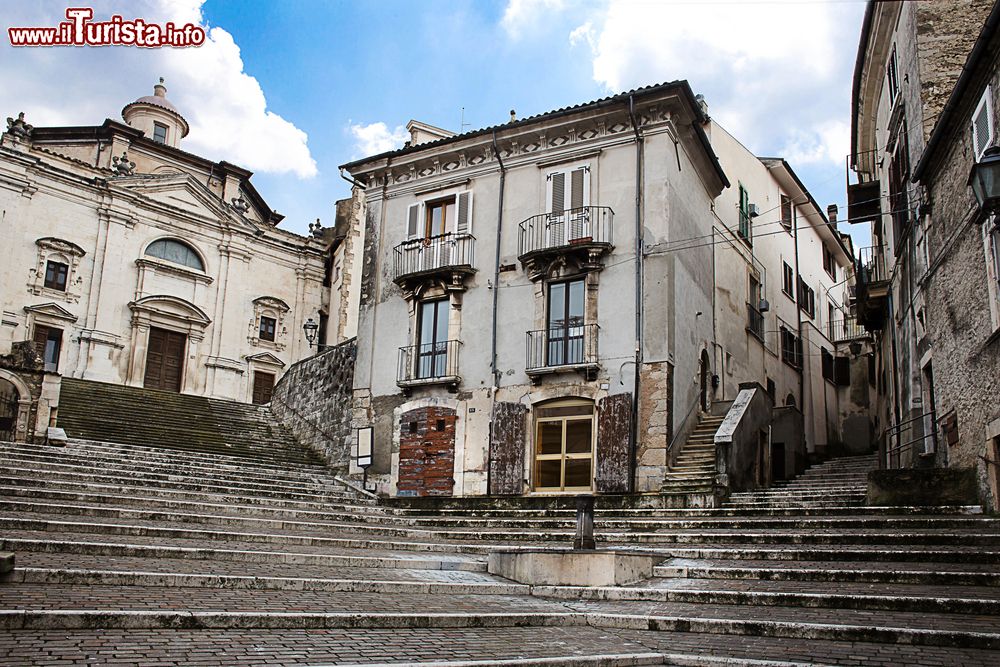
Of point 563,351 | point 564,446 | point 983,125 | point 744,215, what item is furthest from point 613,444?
point 744,215

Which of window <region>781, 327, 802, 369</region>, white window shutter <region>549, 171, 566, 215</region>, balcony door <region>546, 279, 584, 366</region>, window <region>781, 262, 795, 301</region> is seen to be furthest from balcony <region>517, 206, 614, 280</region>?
window <region>781, 262, 795, 301</region>

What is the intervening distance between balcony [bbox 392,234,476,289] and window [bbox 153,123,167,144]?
2471 cm

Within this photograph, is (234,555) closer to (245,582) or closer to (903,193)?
(245,582)

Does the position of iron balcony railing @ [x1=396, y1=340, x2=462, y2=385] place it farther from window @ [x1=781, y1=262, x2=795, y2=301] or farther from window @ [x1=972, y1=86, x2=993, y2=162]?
window @ [x1=781, y1=262, x2=795, y2=301]

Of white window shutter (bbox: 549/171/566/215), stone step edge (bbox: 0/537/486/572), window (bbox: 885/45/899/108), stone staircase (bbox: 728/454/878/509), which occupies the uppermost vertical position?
window (bbox: 885/45/899/108)

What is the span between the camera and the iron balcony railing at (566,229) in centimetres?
1923

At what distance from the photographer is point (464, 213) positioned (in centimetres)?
2145

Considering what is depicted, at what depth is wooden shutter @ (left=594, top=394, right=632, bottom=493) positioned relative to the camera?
57.7ft

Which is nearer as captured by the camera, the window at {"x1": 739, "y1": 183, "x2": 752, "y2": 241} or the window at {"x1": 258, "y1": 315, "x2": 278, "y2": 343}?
the window at {"x1": 739, "y1": 183, "x2": 752, "y2": 241}

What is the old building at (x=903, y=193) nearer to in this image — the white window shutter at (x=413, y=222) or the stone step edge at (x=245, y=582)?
the stone step edge at (x=245, y=582)

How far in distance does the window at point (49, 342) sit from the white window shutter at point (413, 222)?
49.7ft

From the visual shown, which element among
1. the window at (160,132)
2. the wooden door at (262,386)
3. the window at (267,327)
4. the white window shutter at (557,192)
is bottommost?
the wooden door at (262,386)

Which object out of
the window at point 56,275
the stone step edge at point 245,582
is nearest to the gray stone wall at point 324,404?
the window at point 56,275

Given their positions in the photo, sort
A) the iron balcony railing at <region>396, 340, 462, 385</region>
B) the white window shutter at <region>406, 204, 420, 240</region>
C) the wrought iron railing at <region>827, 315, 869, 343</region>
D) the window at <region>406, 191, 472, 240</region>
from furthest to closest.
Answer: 1. the wrought iron railing at <region>827, 315, 869, 343</region>
2. the white window shutter at <region>406, 204, 420, 240</region>
3. the window at <region>406, 191, 472, 240</region>
4. the iron balcony railing at <region>396, 340, 462, 385</region>
